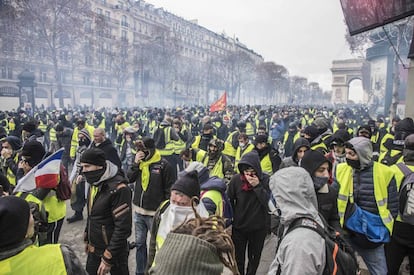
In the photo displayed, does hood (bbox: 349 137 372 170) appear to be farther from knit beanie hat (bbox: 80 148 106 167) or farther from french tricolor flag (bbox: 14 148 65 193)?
french tricolor flag (bbox: 14 148 65 193)

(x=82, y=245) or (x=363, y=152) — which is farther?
(x=82, y=245)

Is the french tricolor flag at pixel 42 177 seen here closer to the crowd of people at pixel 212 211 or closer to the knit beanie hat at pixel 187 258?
the crowd of people at pixel 212 211

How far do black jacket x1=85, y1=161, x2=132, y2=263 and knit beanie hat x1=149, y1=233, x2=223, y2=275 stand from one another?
180cm

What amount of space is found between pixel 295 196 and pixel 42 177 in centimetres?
256

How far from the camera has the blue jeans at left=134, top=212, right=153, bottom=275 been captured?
153 inches

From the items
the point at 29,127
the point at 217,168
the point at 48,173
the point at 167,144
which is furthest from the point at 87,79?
the point at 48,173

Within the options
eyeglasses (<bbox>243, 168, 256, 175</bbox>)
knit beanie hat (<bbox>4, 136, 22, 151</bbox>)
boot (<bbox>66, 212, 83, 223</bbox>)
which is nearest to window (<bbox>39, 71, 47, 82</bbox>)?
boot (<bbox>66, 212, 83, 223</bbox>)

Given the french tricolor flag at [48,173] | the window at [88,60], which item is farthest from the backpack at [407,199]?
the window at [88,60]

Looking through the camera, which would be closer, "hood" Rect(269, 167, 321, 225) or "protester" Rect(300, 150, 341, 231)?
"hood" Rect(269, 167, 321, 225)

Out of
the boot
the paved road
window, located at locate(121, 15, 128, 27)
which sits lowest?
the paved road

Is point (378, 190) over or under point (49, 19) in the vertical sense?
under

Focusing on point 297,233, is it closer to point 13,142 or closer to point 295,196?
point 295,196

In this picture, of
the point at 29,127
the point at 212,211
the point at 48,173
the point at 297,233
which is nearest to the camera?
the point at 297,233

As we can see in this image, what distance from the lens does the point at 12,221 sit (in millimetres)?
1673
